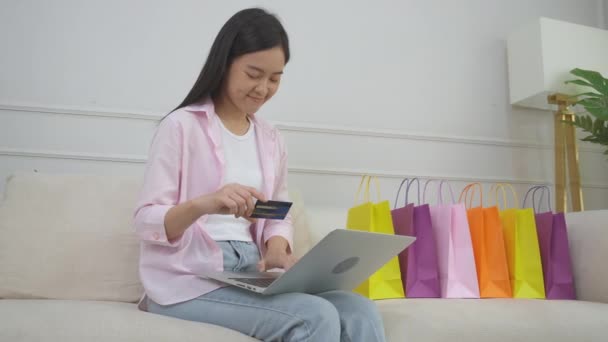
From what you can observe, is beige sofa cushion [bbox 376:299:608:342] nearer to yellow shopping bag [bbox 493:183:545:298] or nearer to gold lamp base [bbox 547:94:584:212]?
yellow shopping bag [bbox 493:183:545:298]

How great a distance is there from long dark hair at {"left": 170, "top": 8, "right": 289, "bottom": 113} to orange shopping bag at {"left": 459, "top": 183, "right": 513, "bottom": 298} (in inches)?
31.5

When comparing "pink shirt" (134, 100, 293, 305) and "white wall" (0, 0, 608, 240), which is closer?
"pink shirt" (134, 100, 293, 305)

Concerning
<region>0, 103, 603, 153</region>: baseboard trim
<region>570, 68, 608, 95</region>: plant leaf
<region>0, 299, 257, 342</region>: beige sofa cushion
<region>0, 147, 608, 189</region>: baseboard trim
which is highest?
<region>570, 68, 608, 95</region>: plant leaf

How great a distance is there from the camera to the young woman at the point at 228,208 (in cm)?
104

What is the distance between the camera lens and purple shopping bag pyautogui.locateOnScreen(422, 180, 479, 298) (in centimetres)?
159

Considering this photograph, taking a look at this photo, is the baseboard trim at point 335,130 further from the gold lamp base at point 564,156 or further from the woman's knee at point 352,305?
the woman's knee at point 352,305

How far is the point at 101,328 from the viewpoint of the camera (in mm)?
1008

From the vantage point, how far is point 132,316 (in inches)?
42.1

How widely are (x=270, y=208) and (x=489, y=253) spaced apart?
90 centimetres

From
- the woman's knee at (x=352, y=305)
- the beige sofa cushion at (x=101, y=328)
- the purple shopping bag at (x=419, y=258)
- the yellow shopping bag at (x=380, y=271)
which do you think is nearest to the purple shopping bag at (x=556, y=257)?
the purple shopping bag at (x=419, y=258)

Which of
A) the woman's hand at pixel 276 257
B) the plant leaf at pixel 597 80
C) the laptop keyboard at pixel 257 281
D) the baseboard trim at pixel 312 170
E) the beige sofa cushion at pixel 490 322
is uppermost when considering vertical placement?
the plant leaf at pixel 597 80

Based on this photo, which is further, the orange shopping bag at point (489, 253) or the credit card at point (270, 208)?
the orange shopping bag at point (489, 253)

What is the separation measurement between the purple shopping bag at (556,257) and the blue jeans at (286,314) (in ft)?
2.60

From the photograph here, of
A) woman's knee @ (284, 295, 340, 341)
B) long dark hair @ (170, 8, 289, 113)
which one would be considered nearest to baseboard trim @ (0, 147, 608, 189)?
long dark hair @ (170, 8, 289, 113)
